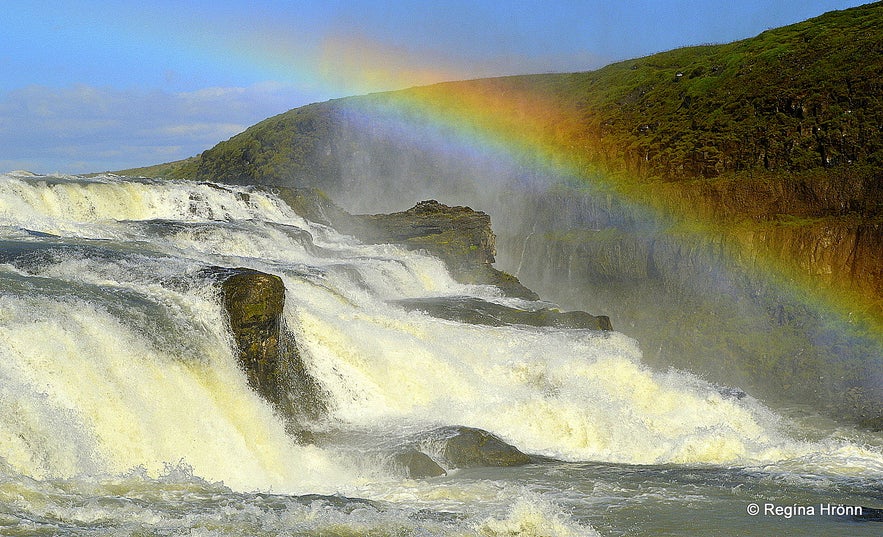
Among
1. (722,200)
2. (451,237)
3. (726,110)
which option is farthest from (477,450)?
(726,110)

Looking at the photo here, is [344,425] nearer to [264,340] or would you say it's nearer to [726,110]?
[264,340]

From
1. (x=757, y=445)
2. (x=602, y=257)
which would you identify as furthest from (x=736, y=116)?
(x=757, y=445)

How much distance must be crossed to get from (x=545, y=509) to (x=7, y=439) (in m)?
6.57

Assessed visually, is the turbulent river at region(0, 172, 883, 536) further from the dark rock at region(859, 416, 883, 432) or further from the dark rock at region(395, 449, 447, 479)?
the dark rock at region(859, 416, 883, 432)

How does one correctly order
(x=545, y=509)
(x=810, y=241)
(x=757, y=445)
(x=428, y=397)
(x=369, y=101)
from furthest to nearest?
(x=369, y=101)
(x=810, y=241)
(x=428, y=397)
(x=757, y=445)
(x=545, y=509)

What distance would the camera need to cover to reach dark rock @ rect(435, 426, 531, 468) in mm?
15641

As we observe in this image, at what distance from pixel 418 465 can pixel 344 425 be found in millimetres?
2965

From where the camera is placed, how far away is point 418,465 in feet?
48.8

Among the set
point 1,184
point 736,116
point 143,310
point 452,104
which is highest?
point 452,104

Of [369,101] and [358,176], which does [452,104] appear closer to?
[369,101]

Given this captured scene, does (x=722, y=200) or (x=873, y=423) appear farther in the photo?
(x=722, y=200)

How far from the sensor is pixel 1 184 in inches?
1033

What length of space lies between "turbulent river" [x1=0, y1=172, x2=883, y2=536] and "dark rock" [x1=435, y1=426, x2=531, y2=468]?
35 cm

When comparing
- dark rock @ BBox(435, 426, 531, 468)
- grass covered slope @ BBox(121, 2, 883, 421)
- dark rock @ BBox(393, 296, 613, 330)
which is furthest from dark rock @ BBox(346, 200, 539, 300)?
dark rock @ BBox(435, 426, 531, 468)
